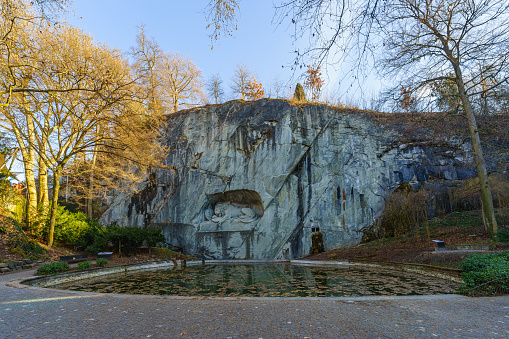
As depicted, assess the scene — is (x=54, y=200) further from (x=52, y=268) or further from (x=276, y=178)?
(x=276, y=178)

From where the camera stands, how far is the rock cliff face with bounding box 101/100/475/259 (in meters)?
18.0

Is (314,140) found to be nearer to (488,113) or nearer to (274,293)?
(488,113)

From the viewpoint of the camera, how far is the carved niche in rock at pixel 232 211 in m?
18.5

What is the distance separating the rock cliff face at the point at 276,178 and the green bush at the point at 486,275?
12.2m

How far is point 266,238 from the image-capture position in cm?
1795

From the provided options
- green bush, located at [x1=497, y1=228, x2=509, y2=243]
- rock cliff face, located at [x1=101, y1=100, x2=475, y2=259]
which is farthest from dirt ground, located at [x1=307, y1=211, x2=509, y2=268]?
rock cliff face, located at [x1=101, y1=100, x2=475, y2=259]

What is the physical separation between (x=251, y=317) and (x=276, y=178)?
48.6ft

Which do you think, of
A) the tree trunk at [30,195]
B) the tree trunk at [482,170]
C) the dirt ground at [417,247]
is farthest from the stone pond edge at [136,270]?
the tree trunk at [30,195]

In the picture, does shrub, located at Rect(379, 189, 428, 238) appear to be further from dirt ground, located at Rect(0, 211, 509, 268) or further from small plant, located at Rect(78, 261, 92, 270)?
small plant, located at Rect(78, 261, 92, 270)

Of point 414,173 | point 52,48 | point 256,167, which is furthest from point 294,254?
point 52,48

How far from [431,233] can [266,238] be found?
8758 mm

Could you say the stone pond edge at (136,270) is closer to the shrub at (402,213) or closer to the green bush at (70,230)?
the green bush at (70,230)

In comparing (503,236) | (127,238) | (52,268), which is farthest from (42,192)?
(503,236)

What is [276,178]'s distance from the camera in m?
18.5
